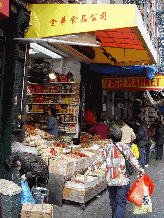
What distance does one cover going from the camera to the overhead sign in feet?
40.3

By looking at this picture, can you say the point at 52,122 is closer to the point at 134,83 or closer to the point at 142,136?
the point at 142,136

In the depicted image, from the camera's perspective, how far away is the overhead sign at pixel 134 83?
12.3 meters

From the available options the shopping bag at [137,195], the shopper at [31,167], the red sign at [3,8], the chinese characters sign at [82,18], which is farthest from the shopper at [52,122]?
the shopping bag at [137,195]

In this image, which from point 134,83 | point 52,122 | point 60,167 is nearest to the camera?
point 60,167

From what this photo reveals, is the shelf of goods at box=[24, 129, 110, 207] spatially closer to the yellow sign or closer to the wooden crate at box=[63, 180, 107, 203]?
the wooden crate at box=[63, 180, 107, 203]

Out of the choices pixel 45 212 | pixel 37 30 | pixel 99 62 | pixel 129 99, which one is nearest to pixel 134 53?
pixel 99 62

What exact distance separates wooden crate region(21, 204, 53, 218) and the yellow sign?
12.7 ft

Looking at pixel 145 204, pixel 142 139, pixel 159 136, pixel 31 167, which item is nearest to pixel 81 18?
pixel 31 167

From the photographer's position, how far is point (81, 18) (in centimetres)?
595

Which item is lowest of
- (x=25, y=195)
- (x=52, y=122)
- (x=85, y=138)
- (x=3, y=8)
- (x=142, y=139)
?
(x=25, y=195)

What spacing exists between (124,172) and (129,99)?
1577 cm

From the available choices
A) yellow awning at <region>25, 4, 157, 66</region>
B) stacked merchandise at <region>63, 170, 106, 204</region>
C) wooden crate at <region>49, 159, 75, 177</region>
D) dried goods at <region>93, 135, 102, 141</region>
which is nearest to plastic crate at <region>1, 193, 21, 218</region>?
stacked merchandise at <region>63, 170, 106, 204</region>

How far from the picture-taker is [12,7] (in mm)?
6199

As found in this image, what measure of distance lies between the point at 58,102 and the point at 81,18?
6064 mm
